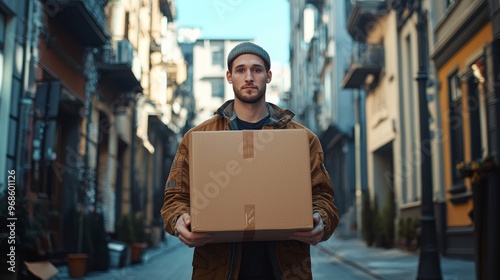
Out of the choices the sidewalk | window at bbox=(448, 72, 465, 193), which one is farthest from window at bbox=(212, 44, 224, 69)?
window at bbox=(448, 72, 465, 193)

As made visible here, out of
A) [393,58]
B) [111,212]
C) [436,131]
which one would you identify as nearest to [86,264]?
[111,212]

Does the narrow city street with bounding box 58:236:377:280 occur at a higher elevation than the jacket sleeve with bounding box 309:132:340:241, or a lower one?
lower

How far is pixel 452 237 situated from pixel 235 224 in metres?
14.7

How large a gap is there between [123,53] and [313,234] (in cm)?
1695

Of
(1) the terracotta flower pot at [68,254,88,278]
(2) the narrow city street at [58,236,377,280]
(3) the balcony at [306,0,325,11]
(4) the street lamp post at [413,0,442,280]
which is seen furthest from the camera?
(3) the balcony at [306,0,325,11]

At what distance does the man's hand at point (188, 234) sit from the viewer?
270 centimetres

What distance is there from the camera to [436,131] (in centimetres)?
1791

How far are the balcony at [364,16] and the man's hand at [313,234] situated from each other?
2248 cm

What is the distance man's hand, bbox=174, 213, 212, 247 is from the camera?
2.70 m

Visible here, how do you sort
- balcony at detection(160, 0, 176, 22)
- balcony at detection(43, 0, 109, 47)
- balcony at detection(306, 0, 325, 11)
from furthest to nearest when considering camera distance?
balcony at detection(306, 0, 325, 11)
balcony at detection(160, 0, 176, 22)
balcony at detection(43, 0, 109, 47)

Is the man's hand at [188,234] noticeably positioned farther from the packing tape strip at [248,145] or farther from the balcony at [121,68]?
the balcony at [121,68]

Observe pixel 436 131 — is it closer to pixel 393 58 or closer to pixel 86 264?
pixel 393 58

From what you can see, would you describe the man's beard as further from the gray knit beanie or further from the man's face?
the gray knit beanie

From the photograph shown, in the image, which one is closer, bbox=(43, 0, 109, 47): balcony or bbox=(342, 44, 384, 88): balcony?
bbox=(43, 0, 109, 47): balcony
